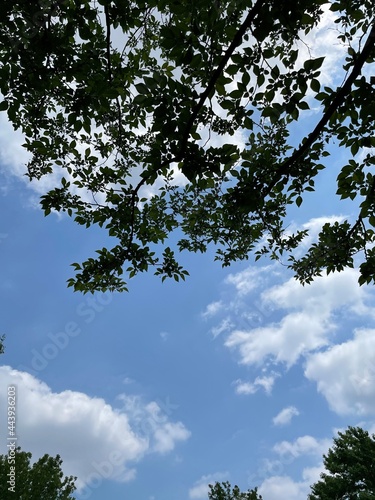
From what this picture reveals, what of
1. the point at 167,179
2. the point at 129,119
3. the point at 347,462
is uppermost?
the point at 129,119

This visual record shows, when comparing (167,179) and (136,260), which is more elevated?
(167,179)

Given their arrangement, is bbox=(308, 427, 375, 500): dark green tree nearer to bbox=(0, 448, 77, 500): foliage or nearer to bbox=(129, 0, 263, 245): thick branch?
bbox=(0, 448, 77, 500): foliage

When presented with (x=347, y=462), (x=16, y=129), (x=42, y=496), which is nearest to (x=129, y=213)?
(x=16, y=129)

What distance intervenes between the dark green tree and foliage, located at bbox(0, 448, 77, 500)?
15362 millimetres

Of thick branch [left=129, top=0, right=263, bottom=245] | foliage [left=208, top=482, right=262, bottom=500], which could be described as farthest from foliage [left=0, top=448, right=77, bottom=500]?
thick branch [left=129, top=0, right=263, bottom=245]

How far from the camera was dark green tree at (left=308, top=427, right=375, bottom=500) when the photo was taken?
77.5ft

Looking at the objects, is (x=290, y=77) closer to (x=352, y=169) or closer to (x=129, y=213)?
(x=352, y=169)

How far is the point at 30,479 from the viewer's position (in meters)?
19.9

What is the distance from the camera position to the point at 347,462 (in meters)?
25.0

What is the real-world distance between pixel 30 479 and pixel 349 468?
60.8 feet

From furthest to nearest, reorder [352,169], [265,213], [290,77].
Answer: [265,213] → [352,169] → [290,77]

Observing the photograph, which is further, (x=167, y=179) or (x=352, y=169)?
(x=167, y=179)

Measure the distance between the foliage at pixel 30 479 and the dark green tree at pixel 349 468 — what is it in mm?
15362

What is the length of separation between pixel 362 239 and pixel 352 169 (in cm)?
133
